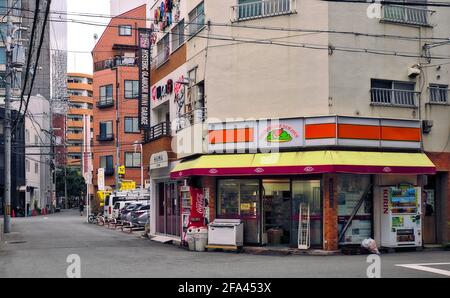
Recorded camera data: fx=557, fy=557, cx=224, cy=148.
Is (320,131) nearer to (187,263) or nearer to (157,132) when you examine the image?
(187,263)

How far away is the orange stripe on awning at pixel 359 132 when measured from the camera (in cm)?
1914

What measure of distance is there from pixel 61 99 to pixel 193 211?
5869cm

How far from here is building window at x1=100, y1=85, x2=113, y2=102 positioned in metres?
66.5

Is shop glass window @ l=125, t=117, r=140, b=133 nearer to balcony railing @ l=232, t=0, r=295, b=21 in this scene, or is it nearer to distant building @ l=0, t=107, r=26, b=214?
distant building @ l=0, t=107, r=26, b=214

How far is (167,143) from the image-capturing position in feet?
81.3

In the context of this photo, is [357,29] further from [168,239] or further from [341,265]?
→ [168,239]

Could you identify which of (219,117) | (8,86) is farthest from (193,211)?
(8,86)

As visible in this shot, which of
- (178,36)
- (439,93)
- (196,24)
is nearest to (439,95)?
(439,93)

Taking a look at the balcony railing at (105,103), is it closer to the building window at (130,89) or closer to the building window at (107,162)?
the building window at (130,89)

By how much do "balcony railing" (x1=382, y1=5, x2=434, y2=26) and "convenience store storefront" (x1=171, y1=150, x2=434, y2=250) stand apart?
16.4 feet

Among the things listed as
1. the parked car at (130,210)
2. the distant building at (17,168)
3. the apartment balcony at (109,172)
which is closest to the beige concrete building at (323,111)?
the parked car at (130,210)

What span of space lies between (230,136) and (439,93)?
8.17 m

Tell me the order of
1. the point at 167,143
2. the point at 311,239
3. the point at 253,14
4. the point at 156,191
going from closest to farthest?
the point at 311,239
the point at 253,14
the point at 167,143
the point at 156,191

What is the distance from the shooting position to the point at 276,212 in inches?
808
